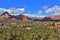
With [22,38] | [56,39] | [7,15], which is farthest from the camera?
[7,15]

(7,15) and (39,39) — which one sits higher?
(7,15)

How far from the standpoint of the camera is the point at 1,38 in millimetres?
61719

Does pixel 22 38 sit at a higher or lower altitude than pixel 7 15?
lower

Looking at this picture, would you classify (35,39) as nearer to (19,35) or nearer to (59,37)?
(19,35)

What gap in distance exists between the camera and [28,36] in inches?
2542

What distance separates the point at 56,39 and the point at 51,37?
230 centimetres

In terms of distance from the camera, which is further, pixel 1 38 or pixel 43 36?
pixel 43 36

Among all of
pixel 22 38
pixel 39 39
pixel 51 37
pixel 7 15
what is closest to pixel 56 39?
pixel 51 37

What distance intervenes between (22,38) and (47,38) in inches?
393

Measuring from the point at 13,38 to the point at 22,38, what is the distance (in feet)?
10.0

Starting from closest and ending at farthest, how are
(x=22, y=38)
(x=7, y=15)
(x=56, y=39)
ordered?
1. (x=22, y=38)
2. (x=56, y=39)
3. (x=7, y=15)

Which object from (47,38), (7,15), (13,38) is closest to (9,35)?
(13,38)

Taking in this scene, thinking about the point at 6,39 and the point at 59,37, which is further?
the point at 59,37

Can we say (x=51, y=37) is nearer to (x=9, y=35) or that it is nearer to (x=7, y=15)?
(x=9, y=35)
